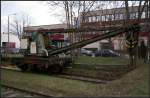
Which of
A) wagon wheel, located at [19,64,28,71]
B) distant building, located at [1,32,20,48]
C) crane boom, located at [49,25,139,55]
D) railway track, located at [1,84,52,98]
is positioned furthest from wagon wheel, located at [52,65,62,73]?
distant building, located at [1,32,20,48]

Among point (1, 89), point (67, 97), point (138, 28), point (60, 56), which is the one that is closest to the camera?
point (67, 97)

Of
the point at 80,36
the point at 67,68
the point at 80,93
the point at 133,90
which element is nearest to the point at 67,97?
the point at 80,93

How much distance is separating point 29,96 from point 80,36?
971 inches

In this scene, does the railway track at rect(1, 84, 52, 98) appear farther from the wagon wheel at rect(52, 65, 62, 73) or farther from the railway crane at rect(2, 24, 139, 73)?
the wagon wheel at rect(52, 65, 62, 73)

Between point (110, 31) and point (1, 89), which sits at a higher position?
point (110, 31)

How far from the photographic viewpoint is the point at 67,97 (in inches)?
419

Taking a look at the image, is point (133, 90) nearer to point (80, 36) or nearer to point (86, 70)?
point (86, 70)

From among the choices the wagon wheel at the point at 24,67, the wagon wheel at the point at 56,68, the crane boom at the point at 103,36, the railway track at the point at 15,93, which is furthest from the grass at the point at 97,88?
the wagon wheel at the point at 24,67

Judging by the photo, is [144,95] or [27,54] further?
[27,54]

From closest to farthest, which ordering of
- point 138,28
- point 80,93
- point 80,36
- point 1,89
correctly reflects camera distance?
1. point 80,93
2. point 1,89
3. point 138,28
4. point 80,36

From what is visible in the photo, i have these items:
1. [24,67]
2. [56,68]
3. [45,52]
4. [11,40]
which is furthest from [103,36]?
[11,40]

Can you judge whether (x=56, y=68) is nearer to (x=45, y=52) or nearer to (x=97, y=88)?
(x=45, y=52)

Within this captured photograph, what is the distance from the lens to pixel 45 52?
19.0m

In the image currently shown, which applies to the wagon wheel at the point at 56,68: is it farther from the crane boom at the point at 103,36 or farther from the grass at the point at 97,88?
the grass at the point at 97,88
